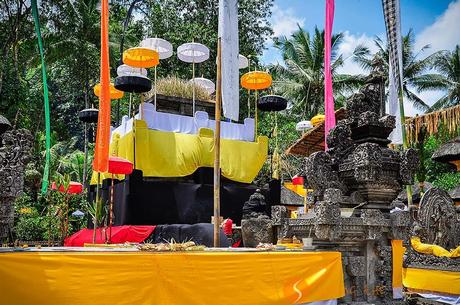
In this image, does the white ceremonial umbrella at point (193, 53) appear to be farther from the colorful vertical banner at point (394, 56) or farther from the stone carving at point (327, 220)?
the stone carving at point (327, 220)

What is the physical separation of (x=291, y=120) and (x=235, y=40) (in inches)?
986

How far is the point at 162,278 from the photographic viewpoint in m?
4.21

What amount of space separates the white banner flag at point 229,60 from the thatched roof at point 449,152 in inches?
315

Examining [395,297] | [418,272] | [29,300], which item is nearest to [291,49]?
[418,272]

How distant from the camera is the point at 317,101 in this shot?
31422mm

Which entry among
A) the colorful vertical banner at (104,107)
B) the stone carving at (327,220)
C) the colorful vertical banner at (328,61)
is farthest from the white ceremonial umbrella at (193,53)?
the stone carving at (327,220)

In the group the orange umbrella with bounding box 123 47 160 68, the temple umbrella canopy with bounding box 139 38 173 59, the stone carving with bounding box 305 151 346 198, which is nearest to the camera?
the stone carving with bounding box 305 151 346 198

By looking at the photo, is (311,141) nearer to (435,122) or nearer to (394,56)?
(435,122)

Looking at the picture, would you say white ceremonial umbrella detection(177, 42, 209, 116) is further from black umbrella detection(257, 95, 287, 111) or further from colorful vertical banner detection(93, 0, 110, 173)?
colorful vertical banner detection(93, 0, 110, 173)

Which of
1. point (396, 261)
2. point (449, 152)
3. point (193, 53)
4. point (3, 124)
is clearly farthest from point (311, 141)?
point (3, 124)

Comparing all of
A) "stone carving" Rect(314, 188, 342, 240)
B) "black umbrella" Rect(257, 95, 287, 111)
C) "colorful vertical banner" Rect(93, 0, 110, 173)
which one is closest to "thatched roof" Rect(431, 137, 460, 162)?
"black umbrella" Rect(257, 95, 287, 111)

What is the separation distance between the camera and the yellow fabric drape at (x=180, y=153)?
14.7 meters

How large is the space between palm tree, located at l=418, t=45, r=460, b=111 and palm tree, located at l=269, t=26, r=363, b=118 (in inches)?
193

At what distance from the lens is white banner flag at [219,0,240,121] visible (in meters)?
6.29
